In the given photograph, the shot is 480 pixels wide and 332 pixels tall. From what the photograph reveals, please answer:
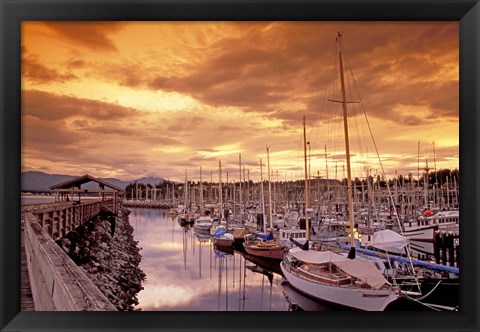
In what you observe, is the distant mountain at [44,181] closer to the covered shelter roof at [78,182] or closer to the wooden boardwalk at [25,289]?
the covered shelter roof at [78,182]

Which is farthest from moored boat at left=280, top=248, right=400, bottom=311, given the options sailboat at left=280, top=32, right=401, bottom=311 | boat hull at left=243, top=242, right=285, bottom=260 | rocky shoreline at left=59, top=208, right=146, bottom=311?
rocky shoreline at left=59, top=208, right=146, bottom=311

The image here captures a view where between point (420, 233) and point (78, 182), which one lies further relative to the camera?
point (420, 233)

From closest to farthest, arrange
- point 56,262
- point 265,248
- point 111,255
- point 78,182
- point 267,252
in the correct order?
point 56,262 → point 78,182 → point 111,255 → point 267,252 → point 265,248

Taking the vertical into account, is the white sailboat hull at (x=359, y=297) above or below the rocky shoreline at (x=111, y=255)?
below

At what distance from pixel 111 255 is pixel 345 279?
7.88ft

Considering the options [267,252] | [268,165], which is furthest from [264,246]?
[268,165]

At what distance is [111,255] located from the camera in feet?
13.5

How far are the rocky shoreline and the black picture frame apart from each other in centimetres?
43

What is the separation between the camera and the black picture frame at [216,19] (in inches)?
127

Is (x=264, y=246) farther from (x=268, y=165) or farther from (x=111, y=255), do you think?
(x=111, y=255)

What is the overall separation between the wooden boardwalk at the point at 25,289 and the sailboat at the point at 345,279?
252 cm

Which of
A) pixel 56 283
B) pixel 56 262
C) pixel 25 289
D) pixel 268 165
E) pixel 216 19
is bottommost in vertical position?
pixel 25 289

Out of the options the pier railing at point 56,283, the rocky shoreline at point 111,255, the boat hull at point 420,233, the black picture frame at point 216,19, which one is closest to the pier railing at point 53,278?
the pier railing at point 56,283
